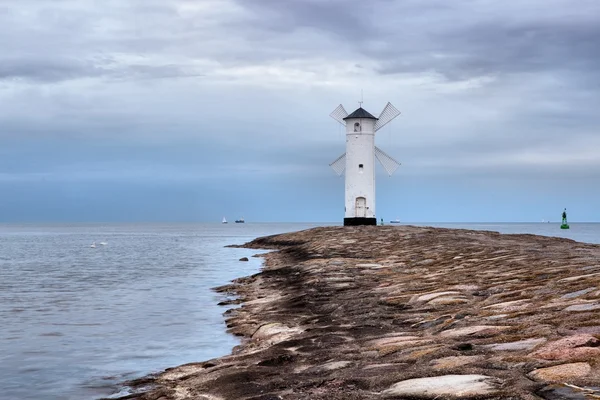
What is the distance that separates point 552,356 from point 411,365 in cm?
112

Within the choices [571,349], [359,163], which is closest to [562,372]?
[571,349]

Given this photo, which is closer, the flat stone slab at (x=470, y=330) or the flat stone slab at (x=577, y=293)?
the flat stone slab at (x=470, y=330)

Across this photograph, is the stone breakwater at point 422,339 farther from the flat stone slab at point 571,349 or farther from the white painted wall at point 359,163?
the white painted wall at point 359,163

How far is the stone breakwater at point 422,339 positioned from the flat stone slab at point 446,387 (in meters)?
0.01

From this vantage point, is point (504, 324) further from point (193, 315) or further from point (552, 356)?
point (193, 315)

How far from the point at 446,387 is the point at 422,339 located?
7.18ft

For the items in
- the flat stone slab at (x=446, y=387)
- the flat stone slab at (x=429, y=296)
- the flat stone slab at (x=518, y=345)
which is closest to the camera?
the flat stone slab at (x=446, y=387)

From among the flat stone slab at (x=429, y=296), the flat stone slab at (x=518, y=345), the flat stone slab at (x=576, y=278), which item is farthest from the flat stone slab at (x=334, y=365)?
the flat stone slab at (x=576, y=278)

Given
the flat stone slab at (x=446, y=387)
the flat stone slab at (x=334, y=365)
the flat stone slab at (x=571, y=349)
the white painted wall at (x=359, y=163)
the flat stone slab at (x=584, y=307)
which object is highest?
the white painted wall at (x=359, y=163)

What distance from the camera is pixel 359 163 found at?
43000mm

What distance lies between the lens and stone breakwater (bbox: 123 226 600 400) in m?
4.94

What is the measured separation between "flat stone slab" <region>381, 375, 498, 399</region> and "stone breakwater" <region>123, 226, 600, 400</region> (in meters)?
0.01

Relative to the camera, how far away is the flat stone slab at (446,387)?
4.57m

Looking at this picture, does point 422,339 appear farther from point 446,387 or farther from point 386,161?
point 386,161
